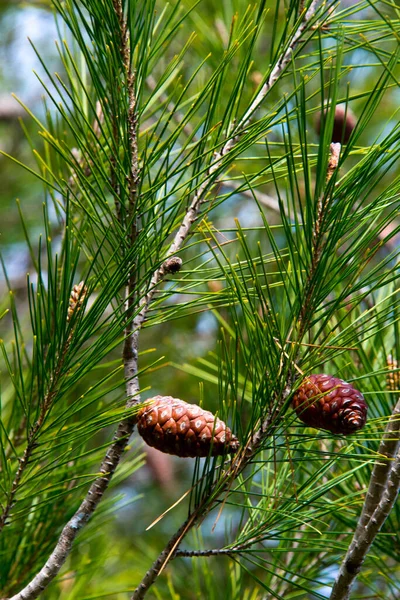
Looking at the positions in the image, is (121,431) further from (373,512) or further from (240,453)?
(373,512)

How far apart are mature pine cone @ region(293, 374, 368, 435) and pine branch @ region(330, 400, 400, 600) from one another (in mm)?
59

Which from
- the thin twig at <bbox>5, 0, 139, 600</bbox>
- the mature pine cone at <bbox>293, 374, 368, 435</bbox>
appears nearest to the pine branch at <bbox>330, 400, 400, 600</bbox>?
the mature pine cone at <bbox>293, 374, 368, 435</bbox>

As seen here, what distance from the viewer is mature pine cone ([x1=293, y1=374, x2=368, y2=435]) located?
544 mm

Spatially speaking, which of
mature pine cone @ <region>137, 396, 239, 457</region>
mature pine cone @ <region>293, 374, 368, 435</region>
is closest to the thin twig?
mature pine cone @ <region>137, 396, 239, 457</region>

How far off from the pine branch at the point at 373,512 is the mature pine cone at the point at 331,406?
0.19 feet

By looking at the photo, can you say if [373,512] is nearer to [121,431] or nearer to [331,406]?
[331,406]

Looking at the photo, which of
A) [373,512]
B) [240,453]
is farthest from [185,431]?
[373,512]

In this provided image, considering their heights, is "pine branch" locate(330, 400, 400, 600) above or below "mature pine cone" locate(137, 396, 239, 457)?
below

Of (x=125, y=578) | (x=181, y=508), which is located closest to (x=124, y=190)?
(x=125, y=578)

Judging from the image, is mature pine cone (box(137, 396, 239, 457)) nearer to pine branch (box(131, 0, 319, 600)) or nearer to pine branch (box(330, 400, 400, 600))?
pine branch (box(131, 0, 319, 600))

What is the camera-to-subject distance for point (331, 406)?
55cm

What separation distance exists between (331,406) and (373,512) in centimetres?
11

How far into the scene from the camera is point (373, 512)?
1.96 ft

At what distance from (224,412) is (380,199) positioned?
0.70 feet
